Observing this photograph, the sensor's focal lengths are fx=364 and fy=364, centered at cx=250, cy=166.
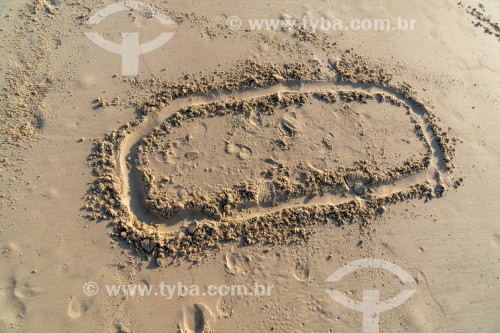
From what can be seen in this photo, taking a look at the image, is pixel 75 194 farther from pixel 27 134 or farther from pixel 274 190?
pixel 274 190

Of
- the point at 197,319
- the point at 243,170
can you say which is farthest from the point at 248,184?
the point at 197,319

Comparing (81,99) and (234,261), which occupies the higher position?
(81,99)

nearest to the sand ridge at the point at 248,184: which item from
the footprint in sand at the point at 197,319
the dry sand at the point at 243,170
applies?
the dry sand at the point at 243,170

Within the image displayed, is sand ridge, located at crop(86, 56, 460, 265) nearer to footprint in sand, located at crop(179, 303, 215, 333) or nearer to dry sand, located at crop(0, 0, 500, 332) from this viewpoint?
dry sand, located at crop(0, 0, 500, 332)

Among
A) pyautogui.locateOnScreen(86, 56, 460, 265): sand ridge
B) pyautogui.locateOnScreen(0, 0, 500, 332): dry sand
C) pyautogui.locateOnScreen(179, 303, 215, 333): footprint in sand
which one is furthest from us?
pyautogui.locateOnScreen(86, 56, 460, 265): sand ridge

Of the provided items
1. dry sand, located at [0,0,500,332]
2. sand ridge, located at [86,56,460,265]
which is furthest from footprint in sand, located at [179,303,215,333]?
Result: sand ridge, located at [86,56,460,265]

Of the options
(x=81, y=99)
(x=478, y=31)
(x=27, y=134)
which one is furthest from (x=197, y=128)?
(x=478, y=31)

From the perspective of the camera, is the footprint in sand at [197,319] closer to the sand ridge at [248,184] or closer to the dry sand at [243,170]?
the dry sand at [243,170]

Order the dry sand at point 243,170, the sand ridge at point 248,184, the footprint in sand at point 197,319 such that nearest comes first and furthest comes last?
the footprint in sand at point 197,319 → the dry sand at point 243,170 → the sand ridge at point 248,184
